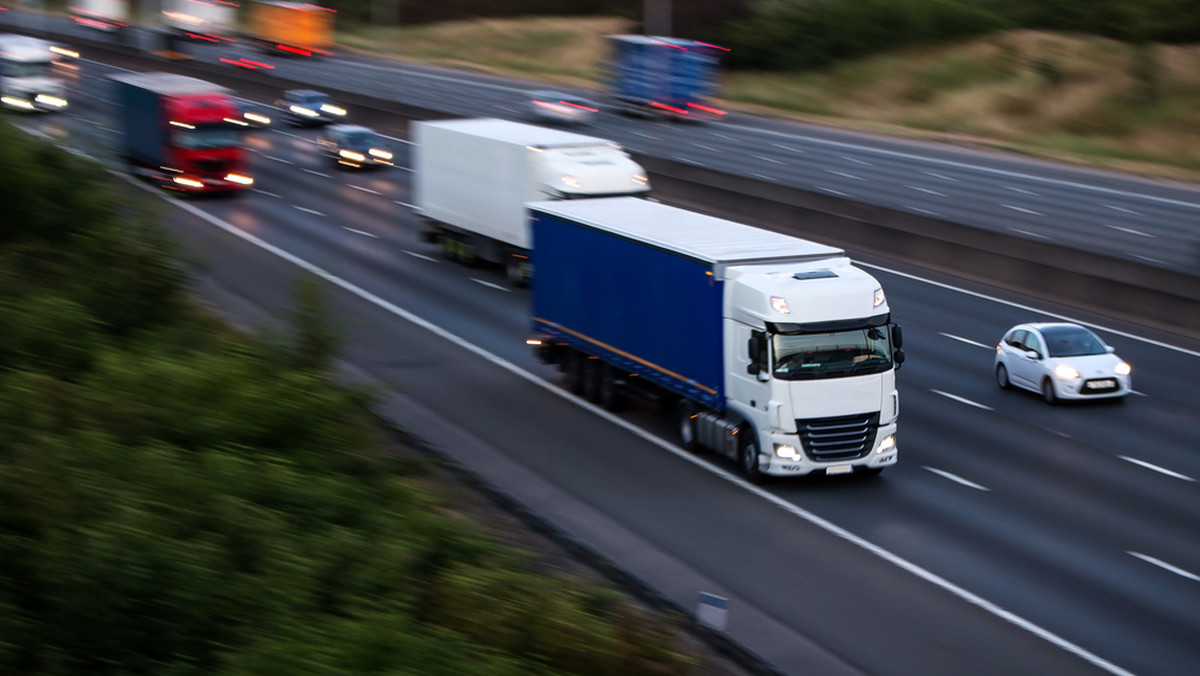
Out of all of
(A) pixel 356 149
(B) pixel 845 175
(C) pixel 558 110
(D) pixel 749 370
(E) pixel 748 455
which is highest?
(D) pixel 749 370

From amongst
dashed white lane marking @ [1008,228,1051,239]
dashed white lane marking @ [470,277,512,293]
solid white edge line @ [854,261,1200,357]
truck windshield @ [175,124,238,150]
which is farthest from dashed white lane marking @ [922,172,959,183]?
truck windshield @ [175,124,238,150]

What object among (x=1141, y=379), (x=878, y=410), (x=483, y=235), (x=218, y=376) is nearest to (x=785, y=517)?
(x=878, y=410)

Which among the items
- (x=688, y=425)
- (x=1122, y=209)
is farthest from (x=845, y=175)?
(x=688, y=425)

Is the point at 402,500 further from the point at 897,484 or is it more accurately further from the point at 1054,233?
the point at 1054,233

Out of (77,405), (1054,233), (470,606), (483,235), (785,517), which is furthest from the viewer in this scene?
(1054,233)

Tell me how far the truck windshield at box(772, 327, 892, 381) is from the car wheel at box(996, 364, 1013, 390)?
628 cm

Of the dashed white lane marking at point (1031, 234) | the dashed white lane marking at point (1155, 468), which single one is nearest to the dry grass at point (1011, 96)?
the dashed white lane marking at point (1031, 234)

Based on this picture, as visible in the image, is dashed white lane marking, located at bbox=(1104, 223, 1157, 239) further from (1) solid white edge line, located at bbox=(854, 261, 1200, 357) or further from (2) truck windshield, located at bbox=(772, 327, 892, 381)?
(2) truck windshield, located at bbox=(772, 327, 892, 381)

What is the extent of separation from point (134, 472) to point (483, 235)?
20.1 metres

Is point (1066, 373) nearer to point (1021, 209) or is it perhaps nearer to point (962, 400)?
point (962, 400)

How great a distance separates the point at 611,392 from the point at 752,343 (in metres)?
4.15

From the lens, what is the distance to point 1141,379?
2373 centimetres

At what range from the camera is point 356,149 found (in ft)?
150

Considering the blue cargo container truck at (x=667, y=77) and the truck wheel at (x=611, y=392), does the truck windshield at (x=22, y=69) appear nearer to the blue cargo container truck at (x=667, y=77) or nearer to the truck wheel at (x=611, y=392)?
the blue cargo container truck at (x=667, y=77)
